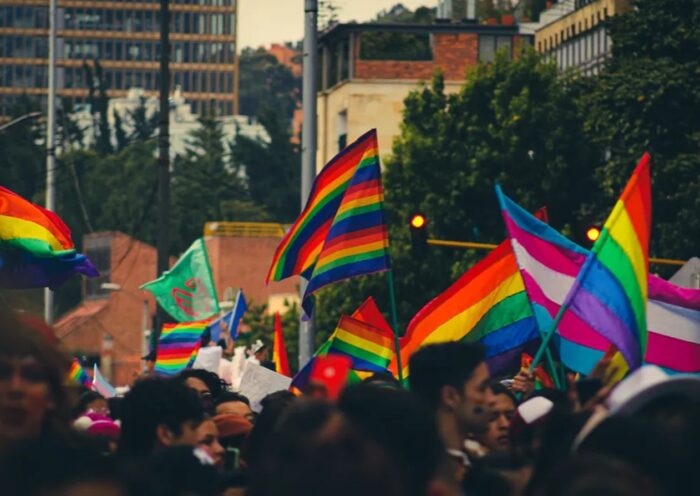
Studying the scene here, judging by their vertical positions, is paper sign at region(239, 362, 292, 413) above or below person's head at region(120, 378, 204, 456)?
below

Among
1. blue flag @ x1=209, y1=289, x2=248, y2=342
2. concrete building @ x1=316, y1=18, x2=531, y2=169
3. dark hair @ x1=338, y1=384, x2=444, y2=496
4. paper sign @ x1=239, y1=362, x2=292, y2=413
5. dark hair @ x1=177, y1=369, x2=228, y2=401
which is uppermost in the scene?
concrete building @ x1=316, y1=18, x2=531, y2=169

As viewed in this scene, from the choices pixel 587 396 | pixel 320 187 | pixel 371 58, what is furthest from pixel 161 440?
pixel 371 58

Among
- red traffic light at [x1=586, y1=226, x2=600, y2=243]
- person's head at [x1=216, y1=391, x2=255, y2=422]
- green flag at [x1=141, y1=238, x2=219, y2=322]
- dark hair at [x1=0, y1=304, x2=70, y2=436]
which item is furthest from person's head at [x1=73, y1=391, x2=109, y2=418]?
green flag at [x1=141, y1=238, x2=219, y2=322]

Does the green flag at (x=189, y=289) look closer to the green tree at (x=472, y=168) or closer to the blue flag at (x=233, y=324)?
the blue flag at (x=233, y=324)

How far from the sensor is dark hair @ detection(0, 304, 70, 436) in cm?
691

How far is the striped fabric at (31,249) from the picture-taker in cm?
1589

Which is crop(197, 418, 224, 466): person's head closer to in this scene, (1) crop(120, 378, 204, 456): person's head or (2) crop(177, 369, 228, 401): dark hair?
(1) crop(120, 378, 204, 456): person's head

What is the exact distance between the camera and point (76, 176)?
113m

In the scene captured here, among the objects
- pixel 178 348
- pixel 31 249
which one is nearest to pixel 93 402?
pixel 31 249

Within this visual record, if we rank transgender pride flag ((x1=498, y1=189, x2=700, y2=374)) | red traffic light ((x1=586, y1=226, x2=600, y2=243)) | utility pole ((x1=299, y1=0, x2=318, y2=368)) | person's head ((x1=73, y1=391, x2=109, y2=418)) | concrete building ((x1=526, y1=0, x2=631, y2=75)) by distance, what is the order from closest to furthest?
transgender pride flag ((x1=498, y1=189, x2=700, y2=374))
person's head ((x1=73, y1=391, x2=109, y2=418))
utility pole ((x1=299, y1=0, x2=318, y2=368))
red traffic light ((x1=586, y1=226, x2=600, y2=243))
concrete building ((x1=526, y1=0, x2=631, y2=75))

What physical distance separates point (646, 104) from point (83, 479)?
118 feet

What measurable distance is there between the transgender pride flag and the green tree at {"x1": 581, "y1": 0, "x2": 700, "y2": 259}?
27.3m

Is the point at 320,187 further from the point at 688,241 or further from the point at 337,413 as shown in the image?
the point at 688,241

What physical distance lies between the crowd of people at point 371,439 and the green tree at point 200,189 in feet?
316
